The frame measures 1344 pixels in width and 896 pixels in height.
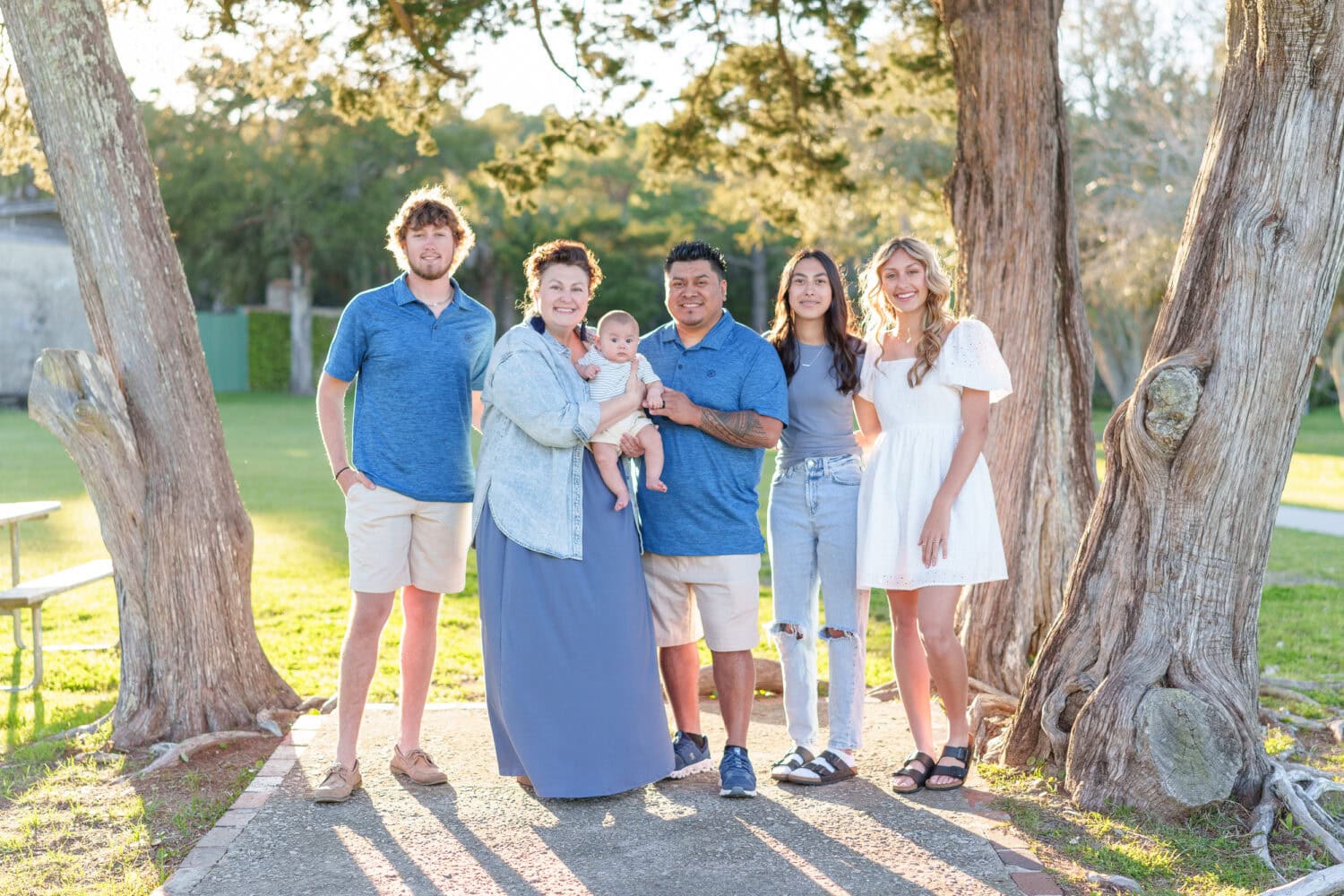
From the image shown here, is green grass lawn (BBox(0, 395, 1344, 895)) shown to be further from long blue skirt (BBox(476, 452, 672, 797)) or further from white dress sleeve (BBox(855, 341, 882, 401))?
white dress sleeve (BBox(855, 341, 882, 401))

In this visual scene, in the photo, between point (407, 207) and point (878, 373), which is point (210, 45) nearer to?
point (407, 207)

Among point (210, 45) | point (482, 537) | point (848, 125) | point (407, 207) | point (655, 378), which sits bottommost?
point (482, 537)

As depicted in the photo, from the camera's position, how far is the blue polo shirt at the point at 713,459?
4441mm

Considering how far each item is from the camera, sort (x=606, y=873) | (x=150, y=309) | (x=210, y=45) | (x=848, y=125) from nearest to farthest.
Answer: (x=606, y=873) < (x=150, y=309) < (x=210, y=45) < (x=848, y=125)

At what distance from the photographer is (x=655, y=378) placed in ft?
14.6

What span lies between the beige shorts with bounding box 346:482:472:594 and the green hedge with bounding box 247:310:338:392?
3262 centimetres

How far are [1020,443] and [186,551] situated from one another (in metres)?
3.70

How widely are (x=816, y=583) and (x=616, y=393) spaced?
100 centimetres

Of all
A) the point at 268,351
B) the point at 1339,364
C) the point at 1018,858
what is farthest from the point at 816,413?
the point at 268,351

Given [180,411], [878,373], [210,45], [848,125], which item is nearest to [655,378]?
[878,373]

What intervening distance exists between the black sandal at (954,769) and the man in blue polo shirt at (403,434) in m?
1.76

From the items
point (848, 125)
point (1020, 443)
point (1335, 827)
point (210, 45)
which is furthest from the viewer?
point (848, 125)

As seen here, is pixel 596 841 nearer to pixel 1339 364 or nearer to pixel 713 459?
pixel 713 459

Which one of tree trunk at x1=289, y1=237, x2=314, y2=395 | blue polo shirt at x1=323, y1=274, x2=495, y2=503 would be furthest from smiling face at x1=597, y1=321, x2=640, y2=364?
tree trunk at x1=289, y1=237, x2=314, y2=395
